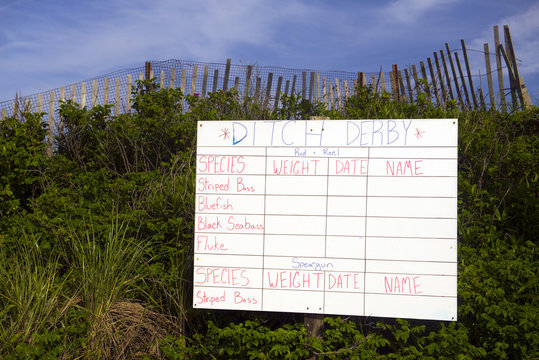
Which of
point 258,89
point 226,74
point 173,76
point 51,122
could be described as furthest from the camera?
point 226,74

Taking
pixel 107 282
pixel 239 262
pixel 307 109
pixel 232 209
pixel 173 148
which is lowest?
pixel 107 282

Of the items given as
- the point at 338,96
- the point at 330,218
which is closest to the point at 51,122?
the point at 338,96

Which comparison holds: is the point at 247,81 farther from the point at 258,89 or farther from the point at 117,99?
the point at 117,99

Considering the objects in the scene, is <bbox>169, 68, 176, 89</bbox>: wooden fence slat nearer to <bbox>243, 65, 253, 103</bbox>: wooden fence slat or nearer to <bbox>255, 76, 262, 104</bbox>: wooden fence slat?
<bbox>243, 65, 253, 103</bbox>: wooden fence slat

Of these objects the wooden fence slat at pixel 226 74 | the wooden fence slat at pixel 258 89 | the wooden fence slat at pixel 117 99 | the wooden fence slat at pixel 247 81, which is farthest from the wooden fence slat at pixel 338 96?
the wooden fence slat at pixel 117 99

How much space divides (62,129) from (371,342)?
6.00m

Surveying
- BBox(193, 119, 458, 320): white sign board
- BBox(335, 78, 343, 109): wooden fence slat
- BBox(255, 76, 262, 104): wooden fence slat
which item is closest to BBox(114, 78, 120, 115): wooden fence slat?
BBox(255, 76, 262, 104): wooden fence slat

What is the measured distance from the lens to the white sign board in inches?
128

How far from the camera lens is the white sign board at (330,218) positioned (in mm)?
3258

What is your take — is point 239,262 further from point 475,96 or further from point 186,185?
point 475,96

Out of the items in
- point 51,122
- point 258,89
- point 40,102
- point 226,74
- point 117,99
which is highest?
point 226,74

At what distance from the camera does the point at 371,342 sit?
3312 millimetres

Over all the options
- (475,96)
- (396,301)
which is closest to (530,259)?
(396,301)

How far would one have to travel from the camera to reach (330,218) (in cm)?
332
